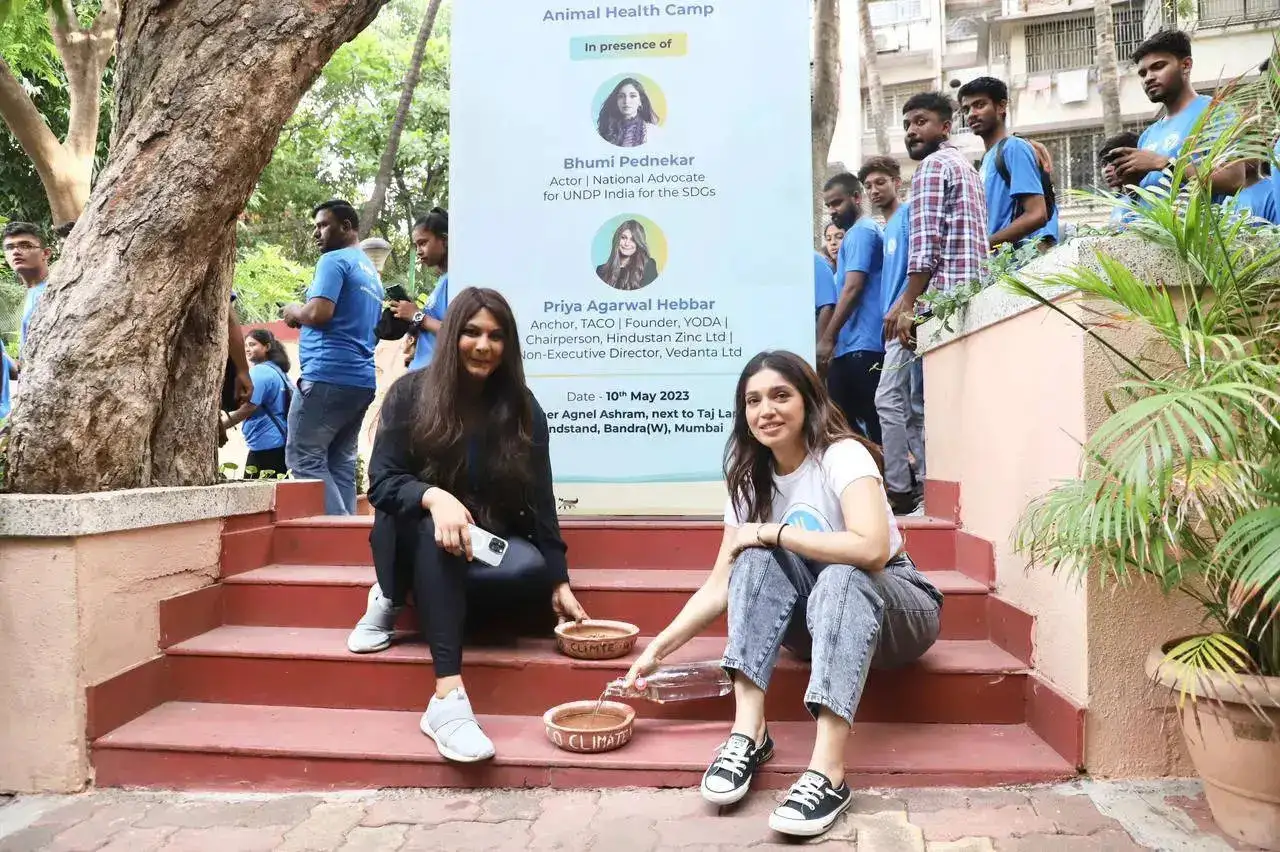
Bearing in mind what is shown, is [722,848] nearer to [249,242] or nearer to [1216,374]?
[1216,374]

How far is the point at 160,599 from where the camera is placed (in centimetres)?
310

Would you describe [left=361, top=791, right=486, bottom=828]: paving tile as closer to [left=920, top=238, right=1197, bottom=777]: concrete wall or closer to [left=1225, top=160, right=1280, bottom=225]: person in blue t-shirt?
[left=920, top=238, right=1197, bottom=777]: concrete wall

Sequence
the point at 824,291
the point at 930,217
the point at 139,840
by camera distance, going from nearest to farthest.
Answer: the point at 139,840 → the point at 930,217 → the point at 824,291

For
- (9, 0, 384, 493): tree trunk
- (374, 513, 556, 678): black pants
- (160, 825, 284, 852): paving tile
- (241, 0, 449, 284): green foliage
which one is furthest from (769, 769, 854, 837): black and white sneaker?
(241, 0, 449, 284): green foliage

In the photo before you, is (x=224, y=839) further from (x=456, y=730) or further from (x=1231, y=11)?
(x=1231, y=11)

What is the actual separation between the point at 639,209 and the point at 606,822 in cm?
285

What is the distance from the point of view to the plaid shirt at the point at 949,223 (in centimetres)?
377

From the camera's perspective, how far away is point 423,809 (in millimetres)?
2486

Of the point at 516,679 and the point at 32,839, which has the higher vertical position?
the point at 516,679

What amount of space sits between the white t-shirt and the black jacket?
70cm

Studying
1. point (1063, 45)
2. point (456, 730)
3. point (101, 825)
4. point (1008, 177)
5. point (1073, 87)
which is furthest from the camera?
point (1063, 45)

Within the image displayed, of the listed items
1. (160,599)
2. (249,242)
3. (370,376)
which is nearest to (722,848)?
(160,599)

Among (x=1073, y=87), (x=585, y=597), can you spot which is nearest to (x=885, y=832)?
(x=585, y=597)

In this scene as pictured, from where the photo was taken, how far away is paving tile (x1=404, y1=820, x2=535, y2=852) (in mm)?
2254
